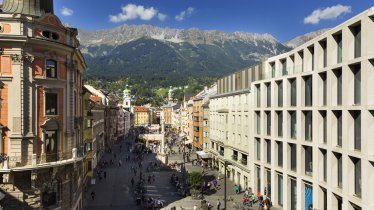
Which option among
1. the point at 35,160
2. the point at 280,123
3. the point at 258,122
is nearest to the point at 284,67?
the point at 280,123

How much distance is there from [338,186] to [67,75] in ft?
78.5

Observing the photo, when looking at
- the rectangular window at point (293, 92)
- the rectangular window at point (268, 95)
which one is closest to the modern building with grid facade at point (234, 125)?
the rectangular window at point (268, 95)

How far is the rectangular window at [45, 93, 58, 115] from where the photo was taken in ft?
95.8

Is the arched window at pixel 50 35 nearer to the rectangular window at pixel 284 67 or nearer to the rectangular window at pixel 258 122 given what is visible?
the rectangular window at pixel 284 67

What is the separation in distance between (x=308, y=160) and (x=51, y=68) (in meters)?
25.4

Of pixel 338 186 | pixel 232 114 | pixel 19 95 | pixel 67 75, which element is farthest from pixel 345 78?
pixel 232 114

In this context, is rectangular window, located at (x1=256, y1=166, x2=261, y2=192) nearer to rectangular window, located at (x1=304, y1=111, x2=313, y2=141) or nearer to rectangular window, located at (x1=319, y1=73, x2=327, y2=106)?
rectangular window, located at (x1=304, y1=111, x2=313, y2=141)

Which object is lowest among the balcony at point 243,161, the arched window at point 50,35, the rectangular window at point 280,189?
the rectangular window at point 280,189

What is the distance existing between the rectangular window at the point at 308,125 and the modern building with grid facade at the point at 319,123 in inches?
0.8

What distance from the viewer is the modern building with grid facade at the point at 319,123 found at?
27.3m

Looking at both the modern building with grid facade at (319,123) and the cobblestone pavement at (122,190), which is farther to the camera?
the cobblestone pavement at (122,190)

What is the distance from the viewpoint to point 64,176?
31.0 metres

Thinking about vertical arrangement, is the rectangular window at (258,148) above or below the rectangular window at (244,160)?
above

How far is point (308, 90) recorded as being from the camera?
1490 inches
